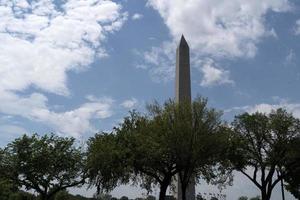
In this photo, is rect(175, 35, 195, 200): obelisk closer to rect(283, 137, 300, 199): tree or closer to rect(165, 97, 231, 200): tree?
rect(165, 97, 231, 200): tree

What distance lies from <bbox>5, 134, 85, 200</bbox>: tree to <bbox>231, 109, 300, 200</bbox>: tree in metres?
18.7

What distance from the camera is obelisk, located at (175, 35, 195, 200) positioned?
44938 millimetres

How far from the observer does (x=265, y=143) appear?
50250 mm

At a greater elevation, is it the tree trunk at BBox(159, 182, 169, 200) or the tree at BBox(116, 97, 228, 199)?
the tree at BBox(116, 97, 228, 199)

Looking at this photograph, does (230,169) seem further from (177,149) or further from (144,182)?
(177,149)

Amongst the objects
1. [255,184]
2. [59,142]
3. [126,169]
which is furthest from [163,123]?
[59,142]

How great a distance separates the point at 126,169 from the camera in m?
43.2

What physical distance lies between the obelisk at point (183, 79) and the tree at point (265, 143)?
6937mm

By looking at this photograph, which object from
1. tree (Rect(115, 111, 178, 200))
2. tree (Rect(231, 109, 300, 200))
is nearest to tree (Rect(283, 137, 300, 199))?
tree (Rect(231, 109, 300, 200))

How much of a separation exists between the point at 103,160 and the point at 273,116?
728 inches

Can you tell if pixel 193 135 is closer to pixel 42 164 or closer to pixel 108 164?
pixel 108 164

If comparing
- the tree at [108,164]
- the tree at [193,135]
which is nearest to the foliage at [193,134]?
the tree at [193,135]

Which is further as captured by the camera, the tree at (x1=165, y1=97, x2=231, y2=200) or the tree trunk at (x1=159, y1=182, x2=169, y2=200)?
the tree trunk at (x1=159, y1=182, x2=169, y2=200)

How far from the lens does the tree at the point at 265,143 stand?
161 feet
